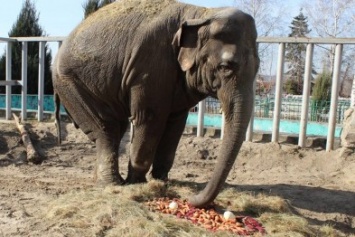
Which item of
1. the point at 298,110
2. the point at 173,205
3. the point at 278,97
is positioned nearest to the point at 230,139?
the point at 173,205

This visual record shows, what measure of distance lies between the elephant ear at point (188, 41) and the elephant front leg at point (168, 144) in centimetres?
86

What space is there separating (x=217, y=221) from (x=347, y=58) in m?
30.7

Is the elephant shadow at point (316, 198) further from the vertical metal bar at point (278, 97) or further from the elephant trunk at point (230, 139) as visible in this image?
the vertical metal bar at point (278, 97)

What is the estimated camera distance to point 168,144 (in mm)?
5117

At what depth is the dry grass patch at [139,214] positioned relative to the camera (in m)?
3.41

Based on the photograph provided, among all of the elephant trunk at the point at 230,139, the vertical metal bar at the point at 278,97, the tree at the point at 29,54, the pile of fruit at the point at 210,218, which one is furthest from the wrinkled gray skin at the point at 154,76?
the tree at the point at 29,54

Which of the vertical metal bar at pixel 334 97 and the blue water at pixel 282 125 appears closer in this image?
the vertical metal bar at pixel 334 97

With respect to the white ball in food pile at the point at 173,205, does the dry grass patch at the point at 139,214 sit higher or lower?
lower

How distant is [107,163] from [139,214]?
131 cm

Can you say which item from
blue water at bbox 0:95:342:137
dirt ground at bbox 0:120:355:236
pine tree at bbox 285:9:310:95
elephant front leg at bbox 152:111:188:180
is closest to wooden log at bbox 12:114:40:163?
dirt ground at bbox 0:120:355:236

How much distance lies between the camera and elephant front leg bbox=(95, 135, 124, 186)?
4816 millimetres

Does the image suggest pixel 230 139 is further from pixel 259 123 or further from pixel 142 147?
pixel 259 123

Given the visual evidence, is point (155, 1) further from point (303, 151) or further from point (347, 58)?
point (347, 58)

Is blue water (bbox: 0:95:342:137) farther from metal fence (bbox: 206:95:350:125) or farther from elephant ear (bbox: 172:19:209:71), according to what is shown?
elephant ear (bbox: 172:19:209:71)
